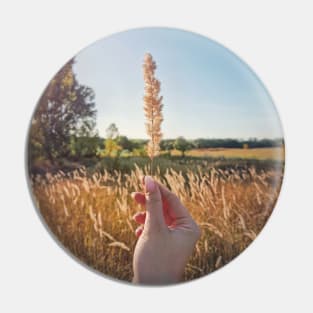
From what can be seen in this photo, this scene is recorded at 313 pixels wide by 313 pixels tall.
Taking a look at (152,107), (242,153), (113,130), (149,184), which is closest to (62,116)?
(113,130)

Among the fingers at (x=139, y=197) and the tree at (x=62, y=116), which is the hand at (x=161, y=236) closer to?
the fingers at (x=139, y=197)

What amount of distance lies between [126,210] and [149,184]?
8.5 inches

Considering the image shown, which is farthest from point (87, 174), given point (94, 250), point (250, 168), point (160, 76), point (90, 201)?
point (250, 168)

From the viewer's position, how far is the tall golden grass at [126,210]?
3277 millimetres

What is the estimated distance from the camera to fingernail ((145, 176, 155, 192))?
3258 millimetres

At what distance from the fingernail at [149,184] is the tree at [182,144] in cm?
25

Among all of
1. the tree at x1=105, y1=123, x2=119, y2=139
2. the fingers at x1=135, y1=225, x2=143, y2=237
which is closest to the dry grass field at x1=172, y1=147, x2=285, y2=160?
the tree at x1=105, y1=123, x2=119, y2=139

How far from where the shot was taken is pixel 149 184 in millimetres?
3266

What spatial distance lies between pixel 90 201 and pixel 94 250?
303mm

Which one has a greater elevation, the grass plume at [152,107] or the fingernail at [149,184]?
the grass plume at [152,107]

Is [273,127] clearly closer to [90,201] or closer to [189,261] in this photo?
[189,261]

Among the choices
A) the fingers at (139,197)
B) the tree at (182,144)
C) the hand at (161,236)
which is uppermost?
the tree at (182,144)

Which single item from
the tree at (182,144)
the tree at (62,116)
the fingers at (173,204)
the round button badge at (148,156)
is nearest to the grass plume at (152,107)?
the round button badge at (148,156)

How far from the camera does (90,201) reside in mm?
3291
